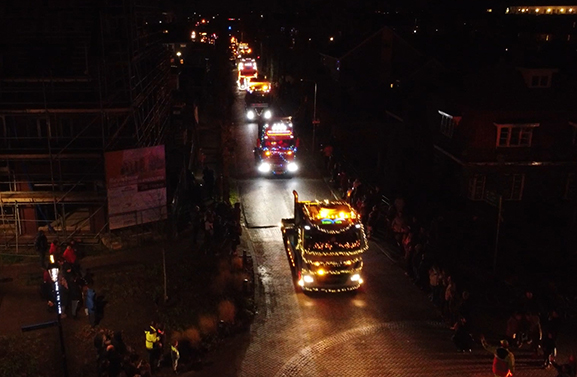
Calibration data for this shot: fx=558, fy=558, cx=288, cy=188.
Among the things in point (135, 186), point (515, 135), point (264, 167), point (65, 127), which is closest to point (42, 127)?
point (65, 127)

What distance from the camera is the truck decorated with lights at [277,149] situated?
32.0m

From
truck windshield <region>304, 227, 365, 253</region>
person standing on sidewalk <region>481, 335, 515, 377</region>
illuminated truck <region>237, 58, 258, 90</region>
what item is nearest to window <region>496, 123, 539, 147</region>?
truck windshield <region>304, 227, 365, 253</region>

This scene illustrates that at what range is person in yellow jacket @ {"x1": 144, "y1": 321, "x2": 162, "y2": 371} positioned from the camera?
13.8 m

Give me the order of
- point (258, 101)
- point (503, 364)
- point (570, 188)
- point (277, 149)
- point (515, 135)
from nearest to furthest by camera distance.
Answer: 1. point (503, 364)
2. point (515, 135)
3. point (570, 188)
4. point (277, 149)
5. point (258, 101)

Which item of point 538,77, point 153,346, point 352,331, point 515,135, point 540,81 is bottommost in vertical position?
point 352,331

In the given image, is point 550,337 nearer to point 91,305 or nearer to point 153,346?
point 153,346

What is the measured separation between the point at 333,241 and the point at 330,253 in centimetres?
44

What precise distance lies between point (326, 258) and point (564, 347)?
7297 millimetres

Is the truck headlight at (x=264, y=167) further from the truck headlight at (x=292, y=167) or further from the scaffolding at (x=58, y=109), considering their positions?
the scaffolding at (x=58, y=109)

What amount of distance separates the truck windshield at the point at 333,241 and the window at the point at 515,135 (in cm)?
1372

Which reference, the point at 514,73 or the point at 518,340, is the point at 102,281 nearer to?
the point at 518,340

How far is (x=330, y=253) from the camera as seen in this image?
1819 centimetres

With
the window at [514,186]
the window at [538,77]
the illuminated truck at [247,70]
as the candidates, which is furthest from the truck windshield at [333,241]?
the illuminated truck at [247,70]

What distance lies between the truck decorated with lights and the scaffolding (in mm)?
10301
